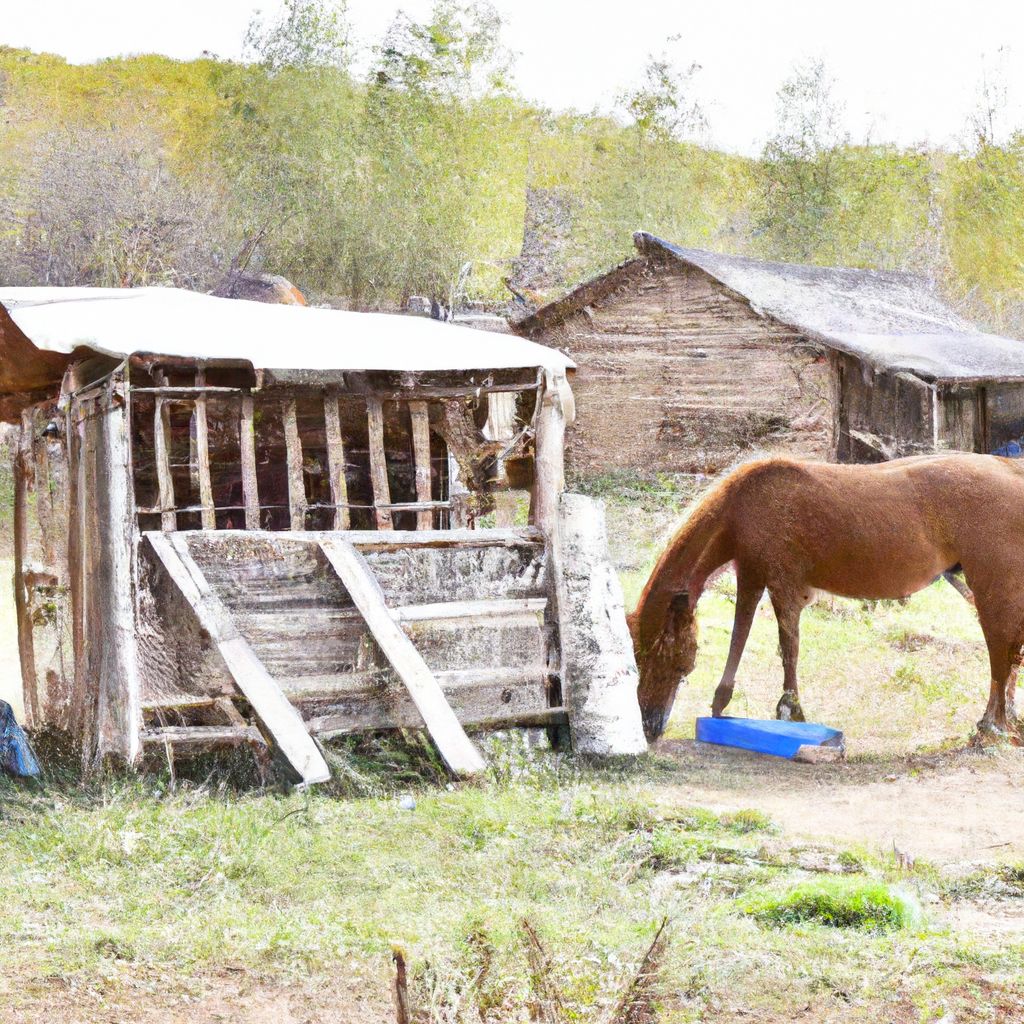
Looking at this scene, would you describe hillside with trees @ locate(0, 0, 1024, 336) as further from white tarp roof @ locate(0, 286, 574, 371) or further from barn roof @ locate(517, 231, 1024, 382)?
white tarp roof @ locate(0, 286, 574, 371)

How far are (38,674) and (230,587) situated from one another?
77.7 inches

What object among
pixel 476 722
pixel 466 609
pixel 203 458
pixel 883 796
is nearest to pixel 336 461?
pixel 203 458

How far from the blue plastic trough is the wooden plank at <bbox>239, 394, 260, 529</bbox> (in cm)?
325

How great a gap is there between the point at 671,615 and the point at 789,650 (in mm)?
943

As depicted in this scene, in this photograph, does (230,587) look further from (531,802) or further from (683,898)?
(683,898)

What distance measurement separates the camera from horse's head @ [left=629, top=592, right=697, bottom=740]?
892cm

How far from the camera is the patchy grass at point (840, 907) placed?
5.12 metres

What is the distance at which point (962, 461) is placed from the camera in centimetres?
927

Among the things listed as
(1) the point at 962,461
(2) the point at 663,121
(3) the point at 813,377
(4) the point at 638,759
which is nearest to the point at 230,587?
(4) the point at 638,759

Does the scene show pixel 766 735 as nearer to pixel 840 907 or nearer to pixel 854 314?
pixel 840 907

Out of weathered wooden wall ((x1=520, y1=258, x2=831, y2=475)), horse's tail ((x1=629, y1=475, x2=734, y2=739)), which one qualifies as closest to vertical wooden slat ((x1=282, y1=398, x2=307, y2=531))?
horse's tail ((x1=629, y1=475, x2=734, y2=739))

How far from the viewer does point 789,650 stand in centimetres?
931

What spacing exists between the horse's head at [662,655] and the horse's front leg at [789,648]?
0.72m

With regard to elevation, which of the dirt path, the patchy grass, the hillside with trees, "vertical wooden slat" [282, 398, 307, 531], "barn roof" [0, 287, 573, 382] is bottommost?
the dirt path
